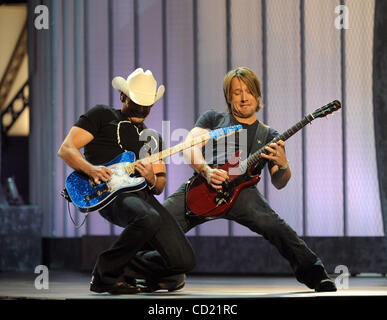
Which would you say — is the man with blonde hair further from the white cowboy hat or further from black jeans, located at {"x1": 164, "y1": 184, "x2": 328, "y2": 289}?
the white cowboy hat

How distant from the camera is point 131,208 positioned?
4004 millimetres

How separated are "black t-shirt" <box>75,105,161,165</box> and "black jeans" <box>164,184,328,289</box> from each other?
0.44 metres

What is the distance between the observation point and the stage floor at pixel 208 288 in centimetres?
384

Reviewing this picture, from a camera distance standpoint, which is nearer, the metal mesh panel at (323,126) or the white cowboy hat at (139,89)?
the white cowboy hat at (139,89)

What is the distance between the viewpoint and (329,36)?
18.5 ft

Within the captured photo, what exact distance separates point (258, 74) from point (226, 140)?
1.48 metres

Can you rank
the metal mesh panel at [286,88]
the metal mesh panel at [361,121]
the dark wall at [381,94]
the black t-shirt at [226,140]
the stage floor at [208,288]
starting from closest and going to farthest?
the stage floor at [208,288], the black t-shirt at [226,140], the dark wall at [381,94], the metal mesh panel at [361,121], the metal mesh panel at [286,88]

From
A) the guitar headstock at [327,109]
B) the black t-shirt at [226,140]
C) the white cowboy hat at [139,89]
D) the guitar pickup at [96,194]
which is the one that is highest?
the white cowboy hat at [139,89]

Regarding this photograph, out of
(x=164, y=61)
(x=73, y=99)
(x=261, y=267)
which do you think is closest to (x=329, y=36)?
(x=164, y=61)

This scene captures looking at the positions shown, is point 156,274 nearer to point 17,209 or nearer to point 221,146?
point 221,146

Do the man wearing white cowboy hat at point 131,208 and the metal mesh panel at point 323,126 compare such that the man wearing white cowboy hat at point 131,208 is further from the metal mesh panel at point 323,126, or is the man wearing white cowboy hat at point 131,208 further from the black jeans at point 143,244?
the metal mesh panel at point 323,126

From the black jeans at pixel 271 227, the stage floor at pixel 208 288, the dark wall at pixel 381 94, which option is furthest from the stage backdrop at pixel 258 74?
the black jeans at pixel 271 227

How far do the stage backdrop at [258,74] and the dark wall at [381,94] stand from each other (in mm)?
108

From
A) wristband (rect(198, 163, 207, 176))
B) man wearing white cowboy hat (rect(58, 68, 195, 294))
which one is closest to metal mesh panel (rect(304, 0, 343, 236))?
wristband (rect(198, 163, 207, 176))
